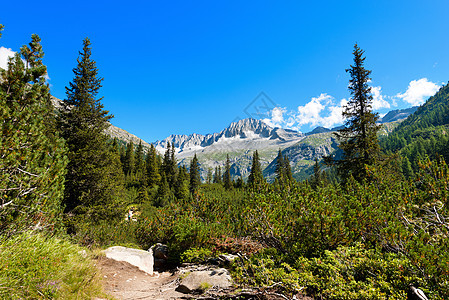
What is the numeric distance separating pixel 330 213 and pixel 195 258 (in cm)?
632

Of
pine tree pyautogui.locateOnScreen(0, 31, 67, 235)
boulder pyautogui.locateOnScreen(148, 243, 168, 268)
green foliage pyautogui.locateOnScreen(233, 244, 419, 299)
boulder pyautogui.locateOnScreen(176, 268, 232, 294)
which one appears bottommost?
boulder pyautogui.locateOnScreen(148, 243, 168, 268)

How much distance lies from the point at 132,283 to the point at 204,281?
2877 mm

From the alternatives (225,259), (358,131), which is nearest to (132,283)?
(225,259)

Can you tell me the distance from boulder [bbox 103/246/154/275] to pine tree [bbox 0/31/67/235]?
3.33 metres

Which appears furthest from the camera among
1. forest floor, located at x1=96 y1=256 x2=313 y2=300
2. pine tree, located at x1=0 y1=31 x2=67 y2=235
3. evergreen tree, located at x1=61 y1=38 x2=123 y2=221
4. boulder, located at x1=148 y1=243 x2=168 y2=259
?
evergreen tree, located at x1=61 y1=38 x2=123 y2=221

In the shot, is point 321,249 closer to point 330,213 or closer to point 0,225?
point 330,213

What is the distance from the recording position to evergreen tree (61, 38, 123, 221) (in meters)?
12.0

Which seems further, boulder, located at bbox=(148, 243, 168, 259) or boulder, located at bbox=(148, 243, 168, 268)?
boulder, located at bbox=(148, 243, 168, 259)

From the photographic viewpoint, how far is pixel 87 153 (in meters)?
12.3

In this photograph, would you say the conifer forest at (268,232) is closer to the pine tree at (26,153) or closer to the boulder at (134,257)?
the pine tree at (26,153)

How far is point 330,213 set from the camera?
5617 millimetres

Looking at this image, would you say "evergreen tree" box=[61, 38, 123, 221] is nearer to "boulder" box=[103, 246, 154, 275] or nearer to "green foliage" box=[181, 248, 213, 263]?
"boulder" box=[103, 246, 154, 275]

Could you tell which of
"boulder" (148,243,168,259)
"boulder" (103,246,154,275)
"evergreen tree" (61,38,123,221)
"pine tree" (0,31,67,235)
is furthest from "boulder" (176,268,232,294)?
"evergreen tree" (61,38,123,221)

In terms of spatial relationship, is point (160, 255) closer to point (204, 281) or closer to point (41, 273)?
point (204, 281)
